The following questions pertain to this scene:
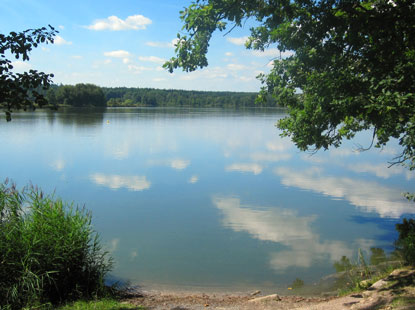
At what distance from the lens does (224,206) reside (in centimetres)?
1414

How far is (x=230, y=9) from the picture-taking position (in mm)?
7355

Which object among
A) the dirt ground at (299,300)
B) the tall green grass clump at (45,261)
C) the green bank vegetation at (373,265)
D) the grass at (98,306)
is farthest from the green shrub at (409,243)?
the tall green grass clump at (45,261)

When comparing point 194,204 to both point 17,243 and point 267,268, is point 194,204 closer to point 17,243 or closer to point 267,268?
point 267,268

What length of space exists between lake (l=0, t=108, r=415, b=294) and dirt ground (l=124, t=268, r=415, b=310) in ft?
2.34

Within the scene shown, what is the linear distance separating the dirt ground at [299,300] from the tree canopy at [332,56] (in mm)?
2801

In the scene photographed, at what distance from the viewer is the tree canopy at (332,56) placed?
19.1 ft

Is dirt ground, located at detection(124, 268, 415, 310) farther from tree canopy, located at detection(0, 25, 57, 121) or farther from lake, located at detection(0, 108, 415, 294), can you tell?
tree canopy, located at detection(0, 25, 57, 121)

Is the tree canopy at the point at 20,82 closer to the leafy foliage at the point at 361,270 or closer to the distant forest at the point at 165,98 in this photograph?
the leafy foliage at the point at 361,270

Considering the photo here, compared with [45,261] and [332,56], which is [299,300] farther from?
[332,56]

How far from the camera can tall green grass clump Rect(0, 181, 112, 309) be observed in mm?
5898

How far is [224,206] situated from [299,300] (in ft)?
23.9

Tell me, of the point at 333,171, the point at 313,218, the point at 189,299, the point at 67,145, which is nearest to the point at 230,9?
the point at 189,299

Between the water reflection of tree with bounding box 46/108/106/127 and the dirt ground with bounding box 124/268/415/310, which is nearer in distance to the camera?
the dirt ground with bounding box 124/268/415/310

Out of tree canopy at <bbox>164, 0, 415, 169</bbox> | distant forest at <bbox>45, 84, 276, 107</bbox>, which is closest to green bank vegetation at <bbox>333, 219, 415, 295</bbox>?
tree canopy at <bbox>164, 0, 415, 169</bbox>
